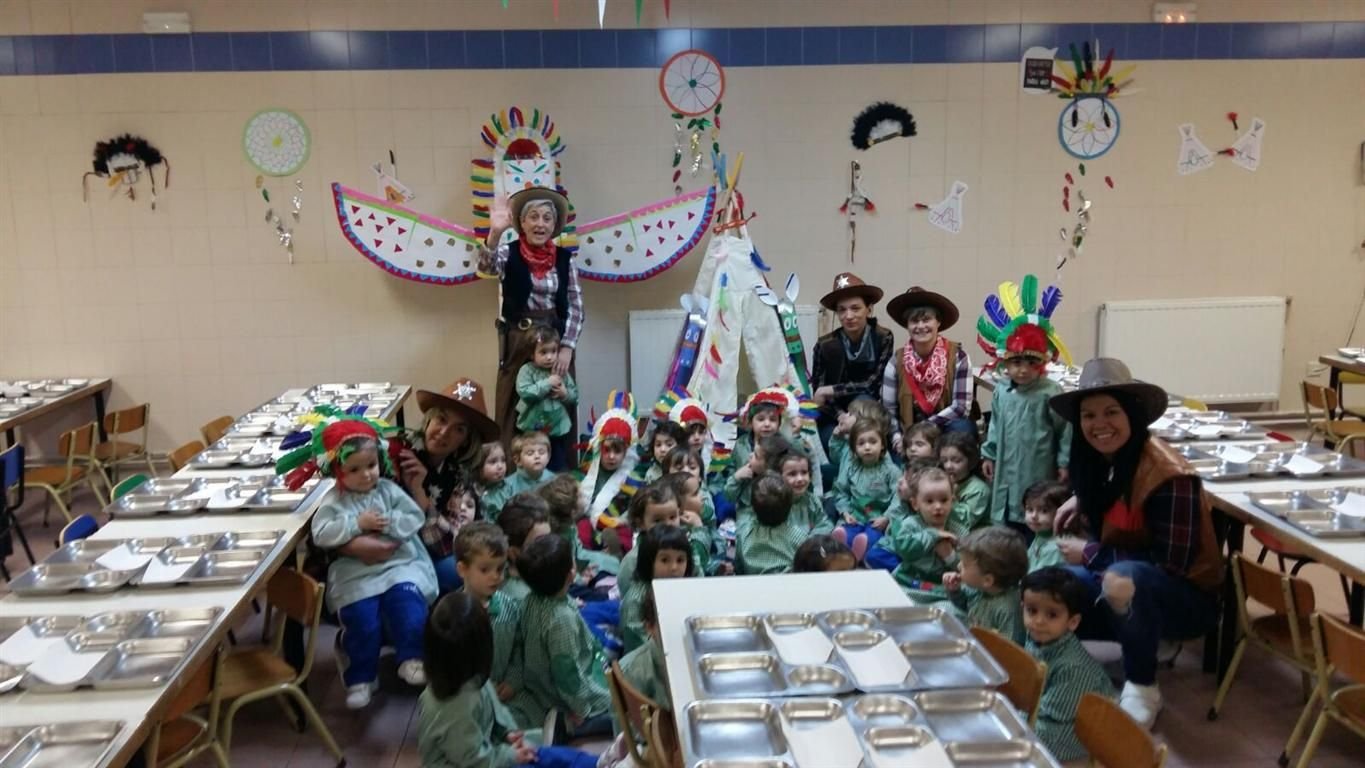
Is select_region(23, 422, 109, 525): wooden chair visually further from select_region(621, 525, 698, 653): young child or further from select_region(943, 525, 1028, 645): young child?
select_region(943, 525, 1028, 645): young child

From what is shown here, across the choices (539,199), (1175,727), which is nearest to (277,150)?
(539,199)

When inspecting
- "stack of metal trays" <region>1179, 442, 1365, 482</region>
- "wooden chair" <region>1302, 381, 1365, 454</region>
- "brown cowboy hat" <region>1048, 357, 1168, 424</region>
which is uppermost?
"brown cowboy hat" <region>1048, 357, 1168, 424</region>

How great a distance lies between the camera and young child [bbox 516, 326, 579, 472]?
16.7ft

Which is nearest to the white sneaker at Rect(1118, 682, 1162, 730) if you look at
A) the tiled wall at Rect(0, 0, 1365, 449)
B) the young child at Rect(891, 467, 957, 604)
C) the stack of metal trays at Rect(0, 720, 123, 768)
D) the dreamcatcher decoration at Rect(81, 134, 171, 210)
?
the young child at Rect(891, 467, 957, 604)

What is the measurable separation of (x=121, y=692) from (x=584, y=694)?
4.56 feet

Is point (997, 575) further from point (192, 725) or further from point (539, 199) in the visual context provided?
point (539, 199)

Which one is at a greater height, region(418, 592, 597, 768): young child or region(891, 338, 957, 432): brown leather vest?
region(891, 338, 957, 432): brown leather vest

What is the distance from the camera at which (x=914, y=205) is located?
6.50 m

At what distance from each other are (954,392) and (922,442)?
0.59m

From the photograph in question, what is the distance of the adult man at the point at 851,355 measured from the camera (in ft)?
17.8

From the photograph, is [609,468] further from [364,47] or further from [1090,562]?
[364,47]

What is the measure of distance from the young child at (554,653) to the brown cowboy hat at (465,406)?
863 millimetres

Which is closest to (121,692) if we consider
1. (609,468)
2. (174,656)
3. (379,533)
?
(174,656)

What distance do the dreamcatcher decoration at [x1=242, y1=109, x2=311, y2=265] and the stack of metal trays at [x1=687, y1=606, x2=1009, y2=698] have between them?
4.77m
